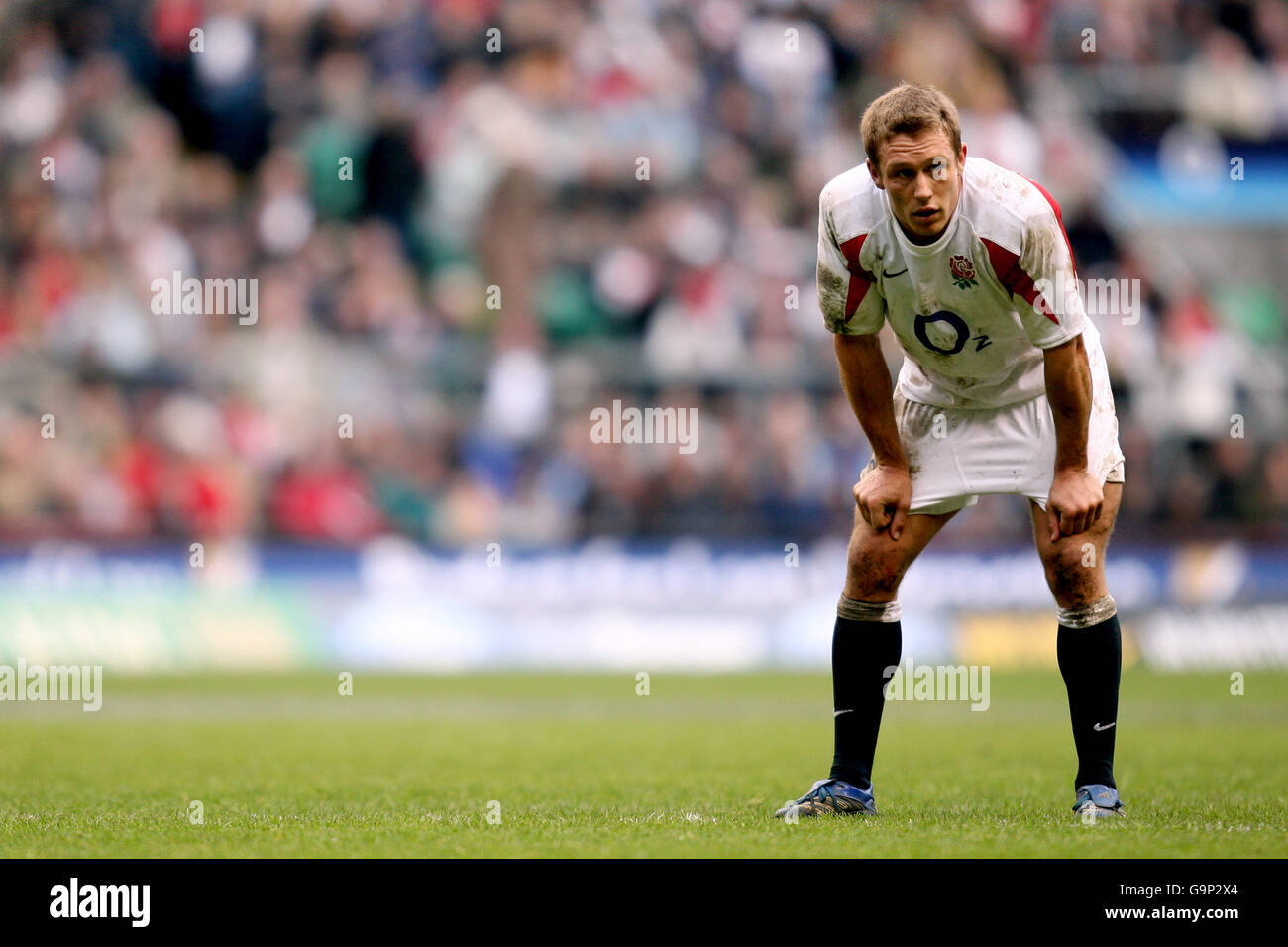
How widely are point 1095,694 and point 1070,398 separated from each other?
111 cm

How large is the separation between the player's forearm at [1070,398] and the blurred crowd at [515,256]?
9.54 meters

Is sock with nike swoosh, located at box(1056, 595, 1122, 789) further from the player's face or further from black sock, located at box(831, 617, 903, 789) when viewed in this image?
the player's face

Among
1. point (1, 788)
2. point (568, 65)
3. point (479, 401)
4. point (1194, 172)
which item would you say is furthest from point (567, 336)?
point (1, 788)

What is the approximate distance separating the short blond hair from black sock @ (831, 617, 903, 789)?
5.92 feet

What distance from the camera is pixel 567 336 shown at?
18.0 metres

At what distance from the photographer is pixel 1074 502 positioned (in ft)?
19.8

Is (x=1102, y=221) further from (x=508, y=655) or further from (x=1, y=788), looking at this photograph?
(x=1, y=788)

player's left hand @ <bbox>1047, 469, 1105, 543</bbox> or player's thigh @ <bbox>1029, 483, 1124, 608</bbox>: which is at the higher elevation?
player's left hand @ <bbox>1047, 469, 1105, 543</bbox>

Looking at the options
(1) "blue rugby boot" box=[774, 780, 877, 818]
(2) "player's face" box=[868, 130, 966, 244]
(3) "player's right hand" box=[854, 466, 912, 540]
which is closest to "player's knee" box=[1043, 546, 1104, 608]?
(3) "player's right hand" box=[854, 466, 912, 540]

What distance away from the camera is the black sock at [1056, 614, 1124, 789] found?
20.3ft

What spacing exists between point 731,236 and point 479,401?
3.77m

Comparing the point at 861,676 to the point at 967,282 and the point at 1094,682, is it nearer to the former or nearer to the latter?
the point at 1094,682

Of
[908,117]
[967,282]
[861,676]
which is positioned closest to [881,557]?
[861,676]
